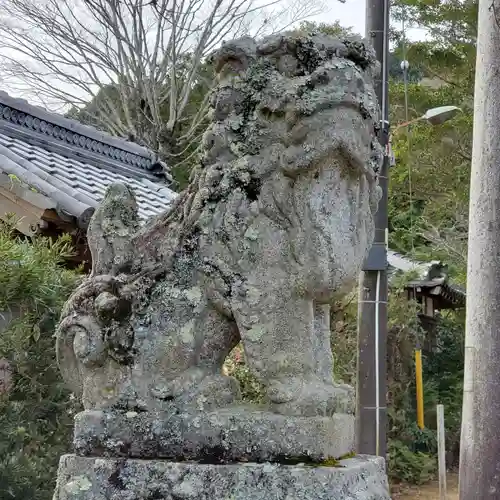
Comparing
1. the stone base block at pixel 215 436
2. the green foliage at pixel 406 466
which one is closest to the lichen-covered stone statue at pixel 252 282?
the stone base block at pixel 215 436

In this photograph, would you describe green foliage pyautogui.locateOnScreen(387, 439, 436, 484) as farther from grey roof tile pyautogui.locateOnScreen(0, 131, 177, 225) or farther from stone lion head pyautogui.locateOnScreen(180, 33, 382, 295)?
stone lion head pyautogui.locateOnScreen(180, 33, 382, 295)

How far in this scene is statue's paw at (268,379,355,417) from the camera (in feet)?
6.13

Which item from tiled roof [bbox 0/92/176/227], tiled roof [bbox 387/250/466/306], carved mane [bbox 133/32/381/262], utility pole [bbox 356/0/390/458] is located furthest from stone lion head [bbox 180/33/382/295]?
tiled roof [bbox 387/250/466/306]

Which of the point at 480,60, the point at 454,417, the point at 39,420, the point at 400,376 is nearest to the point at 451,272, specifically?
the point at 454,417

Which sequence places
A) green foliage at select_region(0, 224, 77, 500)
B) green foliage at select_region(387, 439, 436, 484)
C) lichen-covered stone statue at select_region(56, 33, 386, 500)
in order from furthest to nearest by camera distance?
1. green foliage at select_region(387, 439, 436, 484)
2. green foliage at select_region(0, 224, 77, 500)
3. lichen-covered stone statue at select_region(56, 33, 386, 500)

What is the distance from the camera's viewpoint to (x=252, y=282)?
1943mm

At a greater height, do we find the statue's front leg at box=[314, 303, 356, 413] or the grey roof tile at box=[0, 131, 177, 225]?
the grey roof tile at box=[0, 131, 177, 225]

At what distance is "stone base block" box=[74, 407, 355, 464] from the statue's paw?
21 mm

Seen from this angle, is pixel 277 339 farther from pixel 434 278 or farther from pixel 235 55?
pixel 434 278

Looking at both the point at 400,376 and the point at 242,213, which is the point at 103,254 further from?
the point at 400,376

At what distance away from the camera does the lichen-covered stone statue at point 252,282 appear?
1.91 metres

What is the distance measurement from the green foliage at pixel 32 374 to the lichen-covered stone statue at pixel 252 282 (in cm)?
154

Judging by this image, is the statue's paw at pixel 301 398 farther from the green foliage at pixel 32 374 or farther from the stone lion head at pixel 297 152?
the green foliage at pixel 32 374

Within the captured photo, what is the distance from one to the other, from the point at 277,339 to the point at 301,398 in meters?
0.17
